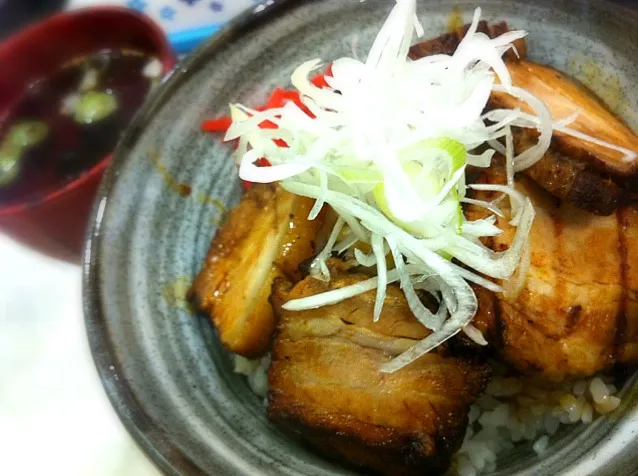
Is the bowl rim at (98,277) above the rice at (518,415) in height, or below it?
above

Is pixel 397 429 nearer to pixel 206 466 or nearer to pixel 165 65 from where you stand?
pixel 206 466

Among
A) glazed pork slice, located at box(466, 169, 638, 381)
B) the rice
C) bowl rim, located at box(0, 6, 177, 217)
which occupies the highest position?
bowl rim, located at box(0, 6, 177, 217)

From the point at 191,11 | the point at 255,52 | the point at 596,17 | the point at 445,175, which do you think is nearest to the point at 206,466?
the point at 445,175

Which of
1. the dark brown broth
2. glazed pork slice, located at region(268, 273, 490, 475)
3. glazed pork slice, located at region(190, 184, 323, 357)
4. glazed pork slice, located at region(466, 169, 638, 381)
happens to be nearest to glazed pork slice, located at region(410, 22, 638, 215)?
glazed pork slice, located at region(466, 169, 638, 381)

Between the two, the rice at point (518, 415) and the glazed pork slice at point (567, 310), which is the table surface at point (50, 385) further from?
the glazed pork slice at point (567, 310)

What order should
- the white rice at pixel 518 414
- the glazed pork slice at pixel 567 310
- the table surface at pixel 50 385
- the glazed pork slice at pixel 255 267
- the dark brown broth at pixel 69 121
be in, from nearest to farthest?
the glazed pork slice at pixel 567 310 < the white rice at pixel 518 414 < the glazed pork slice at pixel 255 267 < the table surface at pixel 50 385 < the dark brown broth at pixel 69 121

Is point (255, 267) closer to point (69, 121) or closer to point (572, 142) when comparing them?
point (572, 142)

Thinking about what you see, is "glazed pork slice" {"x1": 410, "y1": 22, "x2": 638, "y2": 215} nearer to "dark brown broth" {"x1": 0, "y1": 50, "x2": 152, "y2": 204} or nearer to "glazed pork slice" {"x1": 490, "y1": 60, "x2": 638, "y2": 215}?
"glazed pork slice" {"x1": 490, "y1": 60, "x2": 638, "y2": 215}

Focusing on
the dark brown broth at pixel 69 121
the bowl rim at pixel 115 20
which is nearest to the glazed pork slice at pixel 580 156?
the bowl rim at pixel 115 20
